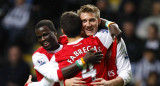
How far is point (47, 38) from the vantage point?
4.31m

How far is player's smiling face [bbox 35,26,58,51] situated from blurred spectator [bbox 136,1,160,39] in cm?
532

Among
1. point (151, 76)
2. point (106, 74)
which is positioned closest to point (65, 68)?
point (106, 74)

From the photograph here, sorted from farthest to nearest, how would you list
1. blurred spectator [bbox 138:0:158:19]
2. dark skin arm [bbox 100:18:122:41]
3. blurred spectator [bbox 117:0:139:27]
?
blurred spectator [bbox 138:0:158:19] < blurred spectator [bbox 117:0:139:27] < dark skin arm [bbox 100:18:122:41]

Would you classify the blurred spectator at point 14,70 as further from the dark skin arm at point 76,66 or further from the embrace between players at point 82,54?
the dark skin arm at point 76,66

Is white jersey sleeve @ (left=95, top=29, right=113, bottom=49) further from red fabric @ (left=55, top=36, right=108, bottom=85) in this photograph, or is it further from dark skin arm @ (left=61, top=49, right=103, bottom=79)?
dark skin arm @ (left=61, top=49, right=103, bottom=79)

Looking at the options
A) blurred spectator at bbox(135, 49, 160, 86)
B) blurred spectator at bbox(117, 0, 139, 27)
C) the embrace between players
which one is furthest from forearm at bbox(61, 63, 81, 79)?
blurred spectator at bbox(117, 0, 139, 27)

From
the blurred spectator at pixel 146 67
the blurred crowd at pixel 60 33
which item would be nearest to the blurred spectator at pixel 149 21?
the blurred crowd at pixel 60 33

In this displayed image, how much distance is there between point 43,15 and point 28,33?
1.99 feet

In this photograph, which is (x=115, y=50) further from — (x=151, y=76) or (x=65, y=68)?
(x=151, y=76)

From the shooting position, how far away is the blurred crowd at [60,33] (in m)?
8.41

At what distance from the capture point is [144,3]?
9.95m

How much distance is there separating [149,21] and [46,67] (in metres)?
5.83

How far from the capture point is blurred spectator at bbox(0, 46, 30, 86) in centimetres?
836

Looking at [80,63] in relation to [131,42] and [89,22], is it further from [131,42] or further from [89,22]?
[131,42]
